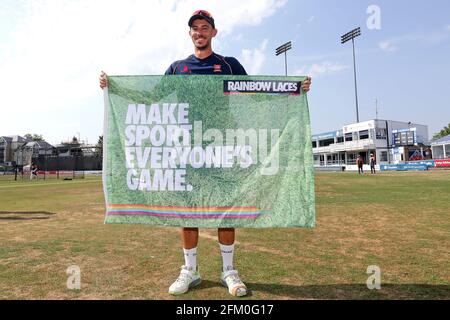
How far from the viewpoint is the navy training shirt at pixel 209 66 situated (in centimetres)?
381

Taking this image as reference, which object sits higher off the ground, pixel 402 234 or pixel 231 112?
pixel 231 112

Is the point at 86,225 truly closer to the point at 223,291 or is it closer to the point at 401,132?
the point at 223,291

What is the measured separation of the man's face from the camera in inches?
150

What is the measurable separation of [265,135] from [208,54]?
1.28 m

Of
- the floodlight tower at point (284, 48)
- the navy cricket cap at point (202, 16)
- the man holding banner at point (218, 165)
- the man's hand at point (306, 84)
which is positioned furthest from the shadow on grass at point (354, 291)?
the floodlight tower at point (284, 48)

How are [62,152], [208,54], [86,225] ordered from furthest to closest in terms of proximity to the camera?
[62,152], [86,225], [208,54]

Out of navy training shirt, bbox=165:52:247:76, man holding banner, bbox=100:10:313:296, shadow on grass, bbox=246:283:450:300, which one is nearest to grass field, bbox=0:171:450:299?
shadow on grass, bbox=246:283:450:300

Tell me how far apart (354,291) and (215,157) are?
2.07m

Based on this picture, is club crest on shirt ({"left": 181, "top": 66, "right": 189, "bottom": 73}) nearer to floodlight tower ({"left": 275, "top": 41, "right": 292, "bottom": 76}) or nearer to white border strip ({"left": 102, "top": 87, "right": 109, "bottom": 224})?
white border strip ({"left": 102, "top": 87, "right": 109, "bottom": 224})

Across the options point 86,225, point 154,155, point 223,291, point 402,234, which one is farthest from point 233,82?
point 86,225

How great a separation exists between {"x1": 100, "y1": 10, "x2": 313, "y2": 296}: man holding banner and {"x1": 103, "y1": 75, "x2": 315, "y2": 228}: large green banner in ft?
0.06

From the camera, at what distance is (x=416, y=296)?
Answer: 307cm

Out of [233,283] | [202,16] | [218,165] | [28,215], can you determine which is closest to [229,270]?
[233,283]

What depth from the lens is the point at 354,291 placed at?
127 inches
